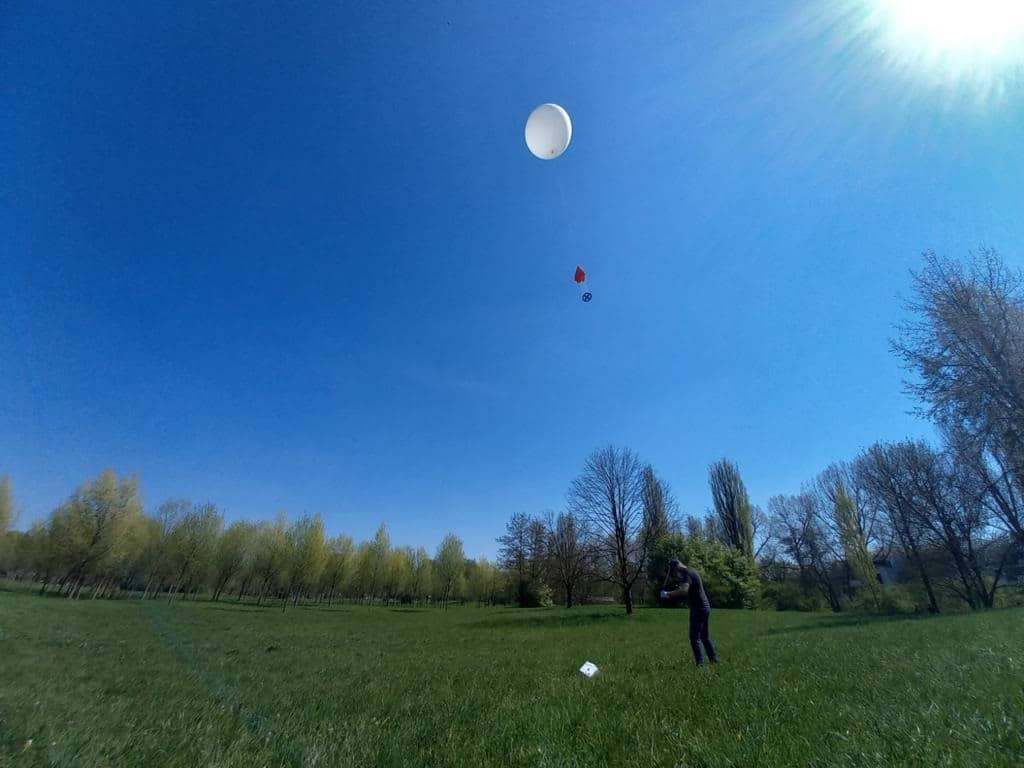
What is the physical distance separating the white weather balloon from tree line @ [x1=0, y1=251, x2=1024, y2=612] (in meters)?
19.9

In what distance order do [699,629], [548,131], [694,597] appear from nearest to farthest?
[694,597], [699,629], [548,131]

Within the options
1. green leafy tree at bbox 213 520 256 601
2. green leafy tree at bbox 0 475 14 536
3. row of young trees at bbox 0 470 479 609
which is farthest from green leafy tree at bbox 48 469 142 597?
green leafy tree at bbox 213 520 256 601

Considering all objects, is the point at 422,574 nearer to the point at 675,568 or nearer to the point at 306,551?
the point at 306,551

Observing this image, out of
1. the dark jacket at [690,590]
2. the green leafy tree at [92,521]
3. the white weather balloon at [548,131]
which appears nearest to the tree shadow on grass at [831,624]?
the dark jacket at [690,590]

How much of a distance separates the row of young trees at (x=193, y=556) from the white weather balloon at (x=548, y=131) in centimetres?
6007

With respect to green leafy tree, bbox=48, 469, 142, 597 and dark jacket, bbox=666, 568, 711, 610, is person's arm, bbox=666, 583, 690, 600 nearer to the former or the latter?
dark jacket, bbox=666, 568, 711, 610

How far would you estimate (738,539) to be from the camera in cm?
5509

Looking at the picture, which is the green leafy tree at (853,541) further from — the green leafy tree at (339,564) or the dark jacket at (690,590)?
the green leafy tree at (339,564)

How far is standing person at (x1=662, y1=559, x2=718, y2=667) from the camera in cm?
841

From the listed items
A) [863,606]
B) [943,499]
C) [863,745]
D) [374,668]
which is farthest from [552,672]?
[863,606]

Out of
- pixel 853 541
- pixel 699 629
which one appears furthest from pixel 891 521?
pixel 699 629

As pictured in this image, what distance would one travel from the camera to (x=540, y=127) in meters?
10.2

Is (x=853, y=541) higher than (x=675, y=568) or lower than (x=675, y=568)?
higher

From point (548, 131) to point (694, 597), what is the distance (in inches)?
461
